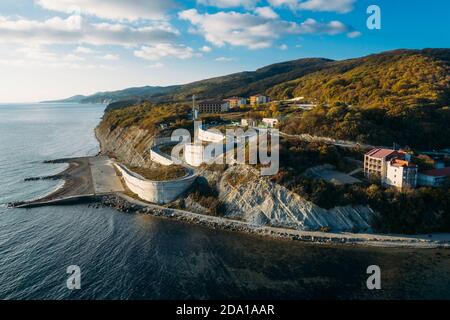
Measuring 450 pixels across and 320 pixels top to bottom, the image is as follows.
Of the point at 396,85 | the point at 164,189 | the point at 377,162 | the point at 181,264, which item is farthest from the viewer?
the point at 396,85

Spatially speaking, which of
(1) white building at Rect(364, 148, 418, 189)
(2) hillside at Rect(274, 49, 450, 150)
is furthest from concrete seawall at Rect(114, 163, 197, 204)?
(1) white building at Rect(364, 148, 418, 189)

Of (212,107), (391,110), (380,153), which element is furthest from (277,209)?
(212,107)

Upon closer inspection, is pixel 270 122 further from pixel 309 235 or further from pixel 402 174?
pixel 309 235

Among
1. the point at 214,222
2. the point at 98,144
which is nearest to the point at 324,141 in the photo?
the point at 214,222

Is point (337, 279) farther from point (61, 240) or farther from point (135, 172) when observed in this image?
point (135, 172)

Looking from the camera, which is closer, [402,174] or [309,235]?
[309,235]

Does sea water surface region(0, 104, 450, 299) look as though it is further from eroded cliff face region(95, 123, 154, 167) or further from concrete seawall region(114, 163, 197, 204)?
eroded cliff face region(95, 123, 154, 167)
